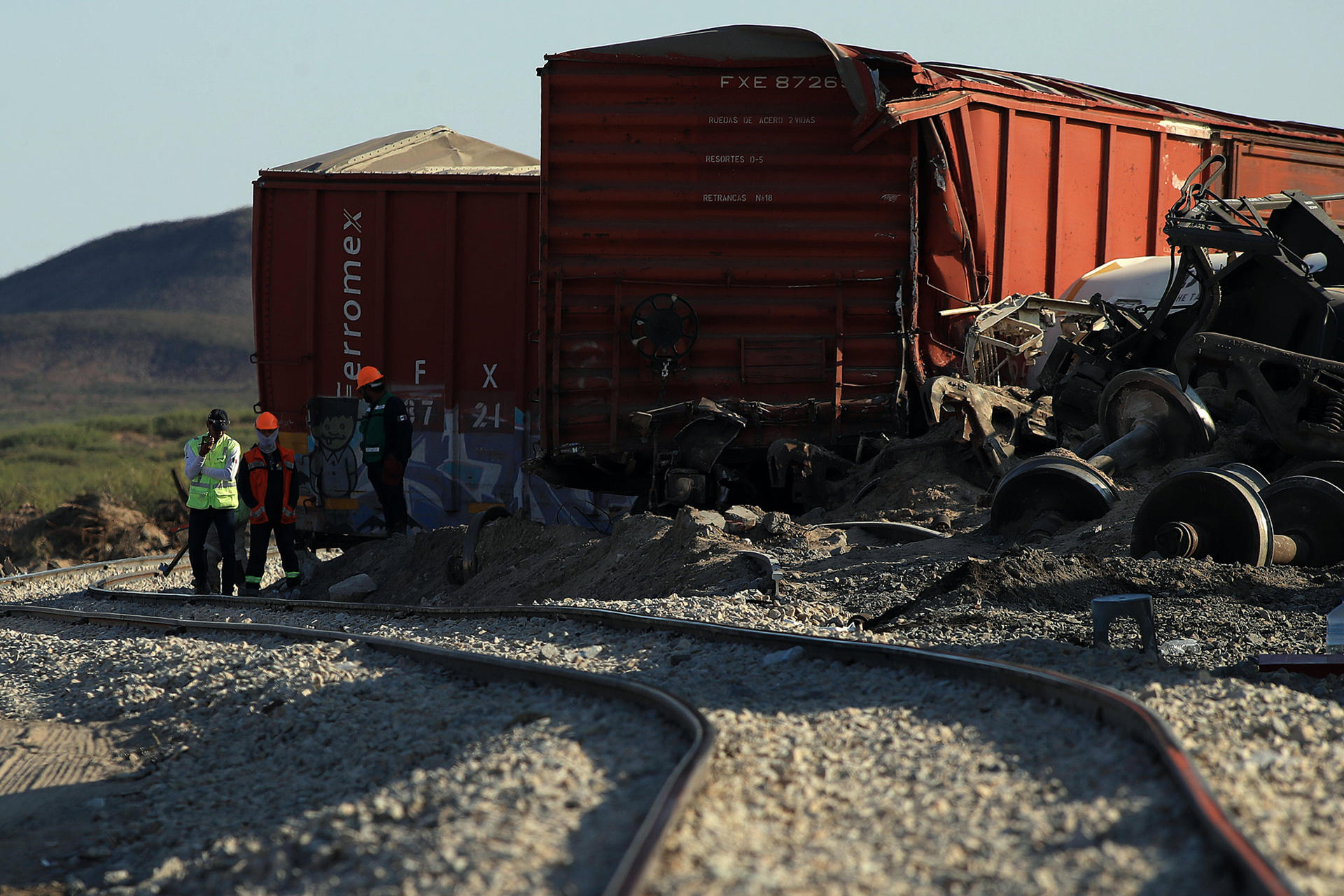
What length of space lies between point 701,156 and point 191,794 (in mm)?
6647

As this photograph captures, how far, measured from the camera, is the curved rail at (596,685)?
2965 mm

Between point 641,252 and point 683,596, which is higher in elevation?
point 641,252

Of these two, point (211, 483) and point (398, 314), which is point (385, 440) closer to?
point (211, 483)

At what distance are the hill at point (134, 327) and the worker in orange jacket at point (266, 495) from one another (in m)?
61.8

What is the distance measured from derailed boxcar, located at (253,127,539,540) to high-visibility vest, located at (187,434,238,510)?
2.35 meters

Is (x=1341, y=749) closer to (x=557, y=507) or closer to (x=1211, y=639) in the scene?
(x=1211, y=639)

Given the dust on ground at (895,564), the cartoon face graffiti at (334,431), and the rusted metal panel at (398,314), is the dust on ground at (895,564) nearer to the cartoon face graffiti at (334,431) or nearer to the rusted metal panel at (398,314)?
the cartoon face graffiti at (334,431)

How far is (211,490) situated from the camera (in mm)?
9844

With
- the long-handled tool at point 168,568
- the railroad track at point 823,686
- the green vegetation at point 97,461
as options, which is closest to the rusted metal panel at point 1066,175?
the railroad track at point 823,686

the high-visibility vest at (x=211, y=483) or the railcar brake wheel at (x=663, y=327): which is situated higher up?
the railcar brake wheel at (x=663, y=327)

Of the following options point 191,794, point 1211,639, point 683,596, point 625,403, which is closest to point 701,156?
point 625,403

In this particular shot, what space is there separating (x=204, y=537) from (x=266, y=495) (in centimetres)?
59

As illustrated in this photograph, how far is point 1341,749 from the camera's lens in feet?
12.1

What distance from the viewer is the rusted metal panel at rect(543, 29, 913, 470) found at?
9.78m
